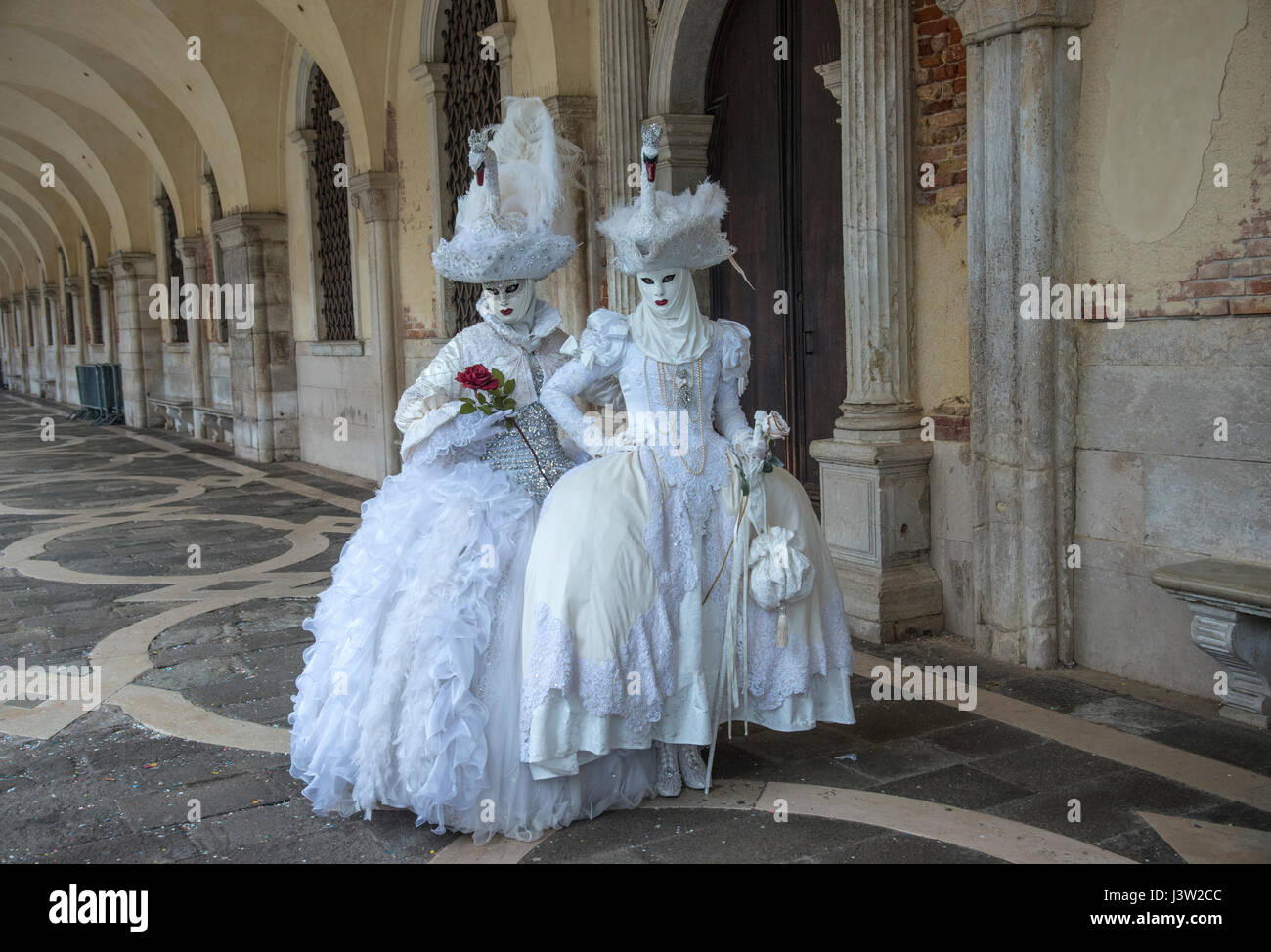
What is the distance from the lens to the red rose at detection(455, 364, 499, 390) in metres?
3.59

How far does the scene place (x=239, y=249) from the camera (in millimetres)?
14102

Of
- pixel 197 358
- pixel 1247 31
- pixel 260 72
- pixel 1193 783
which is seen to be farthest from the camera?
pixel 197 358

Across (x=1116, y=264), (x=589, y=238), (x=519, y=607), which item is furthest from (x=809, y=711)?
(x=589, y=238)

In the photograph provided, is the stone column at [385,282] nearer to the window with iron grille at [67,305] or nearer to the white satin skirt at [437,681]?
the white satin skirt at [437,681]

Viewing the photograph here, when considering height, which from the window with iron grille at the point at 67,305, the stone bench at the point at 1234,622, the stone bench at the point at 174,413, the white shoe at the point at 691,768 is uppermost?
the window with iron grille at the point at 67,305

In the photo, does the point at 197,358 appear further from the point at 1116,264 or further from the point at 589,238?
the point at 1116,264

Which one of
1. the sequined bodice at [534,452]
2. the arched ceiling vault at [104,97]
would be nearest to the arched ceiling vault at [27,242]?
the arched ceiling vault at [104,97]

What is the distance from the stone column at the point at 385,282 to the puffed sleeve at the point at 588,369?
7.45 m

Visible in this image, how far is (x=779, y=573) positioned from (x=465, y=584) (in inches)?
34.8

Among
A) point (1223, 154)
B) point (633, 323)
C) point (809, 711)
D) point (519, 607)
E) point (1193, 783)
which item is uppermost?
point (1223, 154)

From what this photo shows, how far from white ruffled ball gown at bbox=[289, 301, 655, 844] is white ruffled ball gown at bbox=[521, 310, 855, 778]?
120 mm

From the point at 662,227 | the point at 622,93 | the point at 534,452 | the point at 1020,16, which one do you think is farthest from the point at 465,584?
the point at 622,93

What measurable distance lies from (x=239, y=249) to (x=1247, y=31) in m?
12.2

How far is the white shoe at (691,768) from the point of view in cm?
361
